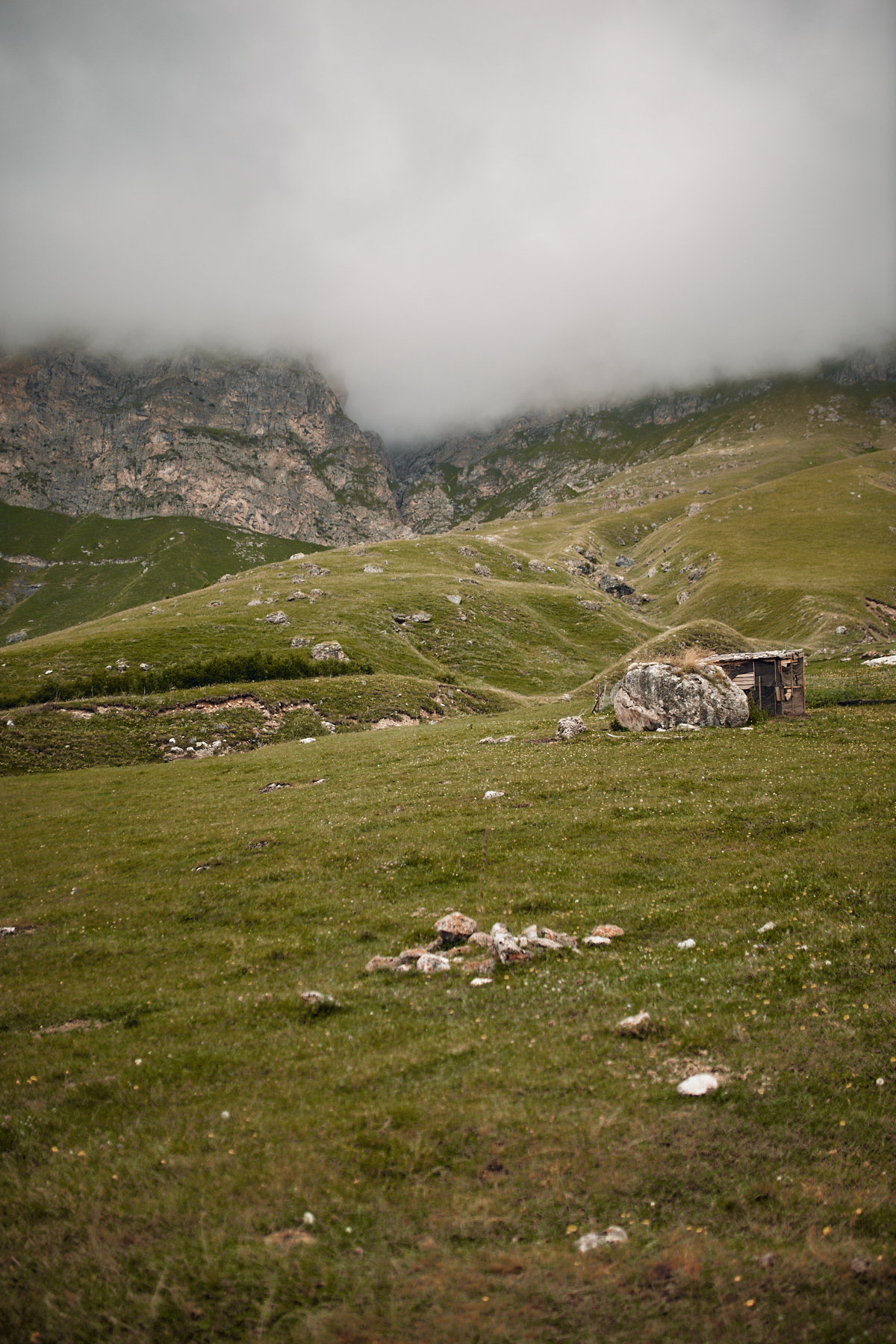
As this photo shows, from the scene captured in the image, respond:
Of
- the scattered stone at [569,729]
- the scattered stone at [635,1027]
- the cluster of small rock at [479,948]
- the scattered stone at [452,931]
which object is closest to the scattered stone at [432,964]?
the cluster of small rock at [479,948]

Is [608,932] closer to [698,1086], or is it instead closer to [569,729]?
[698,1086]

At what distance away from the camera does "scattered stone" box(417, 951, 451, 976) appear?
12039 millimetres

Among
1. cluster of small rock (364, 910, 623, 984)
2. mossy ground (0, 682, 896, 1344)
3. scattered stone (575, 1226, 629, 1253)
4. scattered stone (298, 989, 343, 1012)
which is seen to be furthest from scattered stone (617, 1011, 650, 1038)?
scattered stone (298, 989, 343, 1012)

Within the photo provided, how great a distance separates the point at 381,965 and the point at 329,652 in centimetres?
6473

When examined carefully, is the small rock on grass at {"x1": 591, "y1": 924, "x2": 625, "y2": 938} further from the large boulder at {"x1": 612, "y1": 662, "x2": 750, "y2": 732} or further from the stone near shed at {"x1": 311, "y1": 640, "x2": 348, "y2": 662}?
the stone near shed at {"x1": 311, "y1": 640, "x2": 348, "y2": 662}

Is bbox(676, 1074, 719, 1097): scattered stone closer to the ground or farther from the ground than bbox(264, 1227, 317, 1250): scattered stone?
closer to the ground

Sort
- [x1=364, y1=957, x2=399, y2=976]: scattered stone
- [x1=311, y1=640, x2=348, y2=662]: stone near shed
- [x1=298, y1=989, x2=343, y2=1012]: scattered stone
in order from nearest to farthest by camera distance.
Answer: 1. [x1=298, y1=989, x2=343, y2=1012]: scattered stone
2. [x1=364, y1=957, x2=399, y2=976]: scattered stone
3. [x1=311, y1=640, x2=348, y2=662]: stone near shed

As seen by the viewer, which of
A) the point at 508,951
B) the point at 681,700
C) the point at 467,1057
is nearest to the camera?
the point at 467,1057

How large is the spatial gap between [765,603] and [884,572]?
26176 millimetres

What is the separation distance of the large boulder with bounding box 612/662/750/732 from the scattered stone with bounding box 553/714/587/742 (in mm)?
2348

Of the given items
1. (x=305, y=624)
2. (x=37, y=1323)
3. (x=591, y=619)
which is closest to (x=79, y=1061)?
(x=37, y=1323)

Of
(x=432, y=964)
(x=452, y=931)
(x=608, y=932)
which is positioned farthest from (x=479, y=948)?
(x=608, y=932)

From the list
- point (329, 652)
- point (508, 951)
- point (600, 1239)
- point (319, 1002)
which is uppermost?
point (600, 1239)

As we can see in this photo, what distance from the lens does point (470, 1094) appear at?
327 inches
